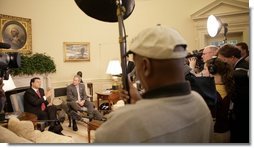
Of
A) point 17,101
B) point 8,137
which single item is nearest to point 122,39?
point 17,101

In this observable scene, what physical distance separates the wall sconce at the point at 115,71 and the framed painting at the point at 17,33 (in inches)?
17.4

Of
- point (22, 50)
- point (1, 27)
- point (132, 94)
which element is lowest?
point (132, 94)

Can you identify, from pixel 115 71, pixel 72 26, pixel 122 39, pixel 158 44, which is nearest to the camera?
pixel 158 44

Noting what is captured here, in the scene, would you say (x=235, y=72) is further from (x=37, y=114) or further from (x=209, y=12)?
(x=37, y=114)

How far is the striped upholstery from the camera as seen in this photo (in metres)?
1.42

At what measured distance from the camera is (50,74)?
1443 mm

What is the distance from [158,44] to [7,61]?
83 centimetres

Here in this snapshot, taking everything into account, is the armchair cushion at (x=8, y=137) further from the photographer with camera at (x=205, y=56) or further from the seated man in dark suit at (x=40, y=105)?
the photographer with camera at (x=205, y=56)

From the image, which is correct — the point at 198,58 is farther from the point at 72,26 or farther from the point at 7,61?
the point at 7,61

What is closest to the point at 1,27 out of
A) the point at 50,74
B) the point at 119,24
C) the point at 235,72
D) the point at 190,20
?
the point at 50,74

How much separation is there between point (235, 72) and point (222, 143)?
37 centimetres

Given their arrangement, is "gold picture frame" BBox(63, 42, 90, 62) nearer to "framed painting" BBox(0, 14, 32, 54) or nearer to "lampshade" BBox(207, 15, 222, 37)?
"framed painting" BBox(0, 14, 32, 54)

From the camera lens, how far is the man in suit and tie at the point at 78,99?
4.72 feet

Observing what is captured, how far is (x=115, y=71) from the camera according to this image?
1.31 meters
